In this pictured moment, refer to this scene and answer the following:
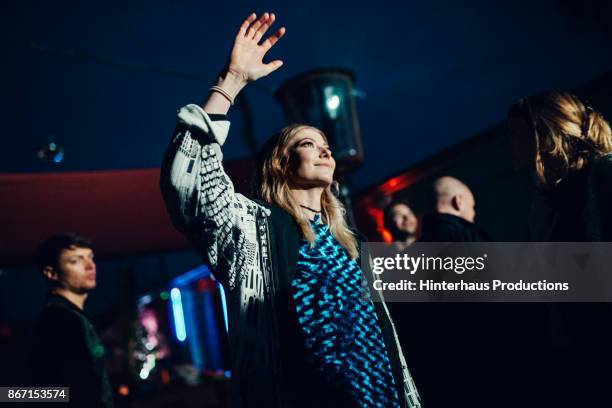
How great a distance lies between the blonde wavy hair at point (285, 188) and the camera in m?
1.64

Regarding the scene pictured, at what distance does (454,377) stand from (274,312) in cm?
143

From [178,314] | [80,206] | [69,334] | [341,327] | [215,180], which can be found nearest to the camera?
[215,180]

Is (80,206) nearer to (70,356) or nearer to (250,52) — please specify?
(70,356)

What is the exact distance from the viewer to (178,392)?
207 inches

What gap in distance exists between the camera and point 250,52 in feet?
4.63

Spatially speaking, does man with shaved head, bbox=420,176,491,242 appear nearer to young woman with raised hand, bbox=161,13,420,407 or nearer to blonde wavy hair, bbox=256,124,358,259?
blonde wavy hair, bbox=256,124,358,259

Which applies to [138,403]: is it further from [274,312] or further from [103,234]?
[274,312]

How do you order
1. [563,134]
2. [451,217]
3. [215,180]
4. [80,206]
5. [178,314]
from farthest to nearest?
[178,314]
[80,206]
[451,217]
[563,134]
[215,180]

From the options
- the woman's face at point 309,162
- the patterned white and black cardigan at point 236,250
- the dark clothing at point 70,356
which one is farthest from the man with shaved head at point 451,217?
the dark clothing at point 70,356

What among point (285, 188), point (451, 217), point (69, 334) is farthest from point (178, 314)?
point (285, 188)

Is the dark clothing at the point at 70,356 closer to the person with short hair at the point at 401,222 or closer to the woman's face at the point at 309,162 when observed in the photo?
the woman's face at the point at 309,162

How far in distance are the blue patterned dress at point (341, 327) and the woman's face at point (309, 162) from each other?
0.25m

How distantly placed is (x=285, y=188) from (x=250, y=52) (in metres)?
0.52

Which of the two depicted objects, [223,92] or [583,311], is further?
[583,311]
